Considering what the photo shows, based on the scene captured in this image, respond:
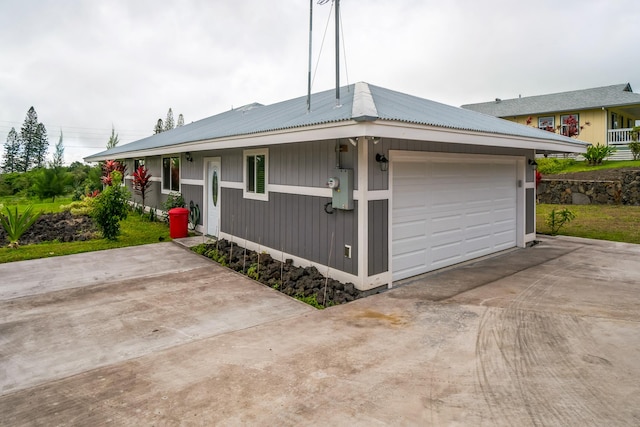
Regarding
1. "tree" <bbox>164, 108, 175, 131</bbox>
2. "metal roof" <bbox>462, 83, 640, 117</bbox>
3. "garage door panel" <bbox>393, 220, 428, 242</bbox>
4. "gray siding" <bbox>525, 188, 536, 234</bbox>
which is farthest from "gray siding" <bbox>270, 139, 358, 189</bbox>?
"tree" <bbox>164, 108, 175, 131</bbox>

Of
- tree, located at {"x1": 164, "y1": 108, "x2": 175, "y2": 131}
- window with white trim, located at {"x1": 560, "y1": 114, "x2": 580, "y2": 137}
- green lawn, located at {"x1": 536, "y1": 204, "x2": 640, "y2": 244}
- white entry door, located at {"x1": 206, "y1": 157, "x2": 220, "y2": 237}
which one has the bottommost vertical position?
green lawn, located at {"x1": 536, "y1": 204, "x2": 640, "y2": 244}

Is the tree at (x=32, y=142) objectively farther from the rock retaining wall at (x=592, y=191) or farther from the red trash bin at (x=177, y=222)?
the rock retaining wall at (x=592, y=191)

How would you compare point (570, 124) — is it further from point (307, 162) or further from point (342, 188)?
point (342, 188)

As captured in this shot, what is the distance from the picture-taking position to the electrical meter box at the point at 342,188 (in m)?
5.28

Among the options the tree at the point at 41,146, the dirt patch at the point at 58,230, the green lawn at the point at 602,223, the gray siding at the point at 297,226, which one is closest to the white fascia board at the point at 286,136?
the gray siding at the point at 297,226

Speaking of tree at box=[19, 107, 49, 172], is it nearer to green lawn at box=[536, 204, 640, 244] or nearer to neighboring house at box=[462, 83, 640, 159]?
neighboring house at box=[462, 83, 640, 159]

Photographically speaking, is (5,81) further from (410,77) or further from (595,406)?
(595,406)

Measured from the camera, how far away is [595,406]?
8.84 feet

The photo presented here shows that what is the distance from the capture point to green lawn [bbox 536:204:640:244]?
9.83 meters

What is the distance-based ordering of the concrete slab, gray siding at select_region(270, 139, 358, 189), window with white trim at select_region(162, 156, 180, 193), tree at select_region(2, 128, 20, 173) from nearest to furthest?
the concrete slab < gray siding at select_region(270, 139, 358, 189) < window with white trim at select_region(162, 156, 180, 193) < tree at select_region(2, 128, 20, 173)

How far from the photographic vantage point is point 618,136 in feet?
70.0

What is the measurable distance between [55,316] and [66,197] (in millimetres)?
19432

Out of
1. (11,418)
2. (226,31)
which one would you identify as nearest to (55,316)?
(11,418)

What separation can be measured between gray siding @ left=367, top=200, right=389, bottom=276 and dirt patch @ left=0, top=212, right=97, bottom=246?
792cm
